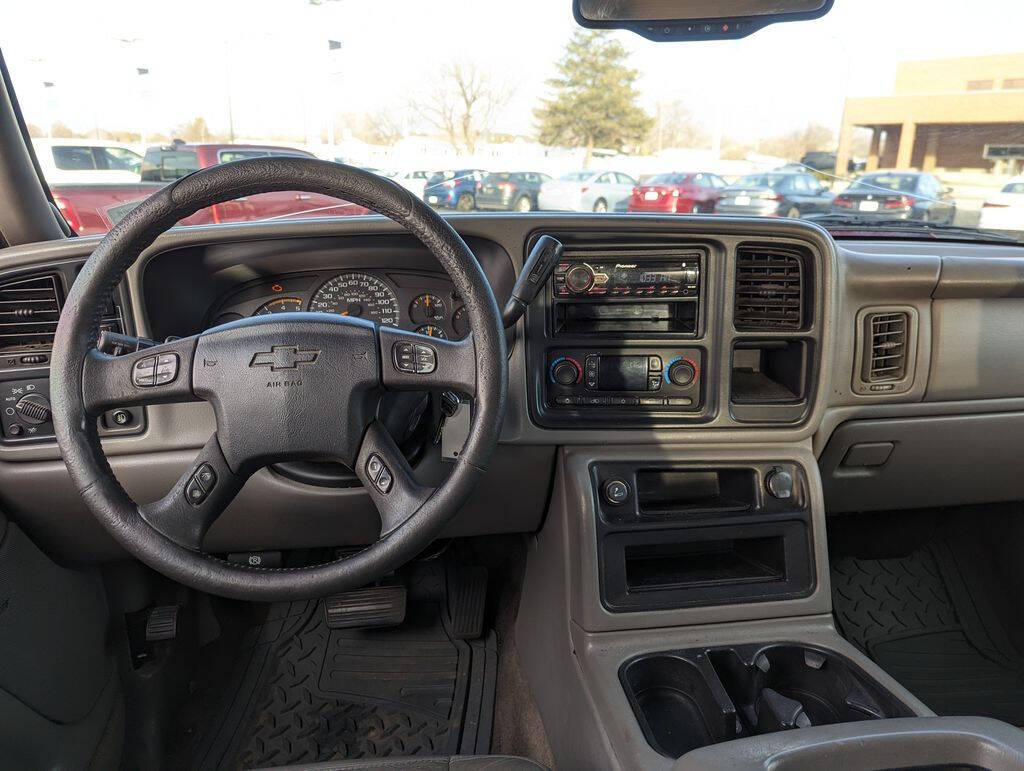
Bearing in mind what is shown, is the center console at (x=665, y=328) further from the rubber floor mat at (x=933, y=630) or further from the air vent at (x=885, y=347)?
the rubber floor mat at (x=933, y=630)

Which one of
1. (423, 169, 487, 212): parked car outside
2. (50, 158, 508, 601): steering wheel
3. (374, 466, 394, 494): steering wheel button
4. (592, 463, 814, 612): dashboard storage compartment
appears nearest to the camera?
(50, 158, 508, 601): steering wheel

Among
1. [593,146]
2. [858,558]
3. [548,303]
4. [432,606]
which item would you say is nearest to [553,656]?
[432,606]

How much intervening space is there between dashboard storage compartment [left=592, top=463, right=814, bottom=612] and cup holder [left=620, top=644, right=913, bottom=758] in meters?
0.13

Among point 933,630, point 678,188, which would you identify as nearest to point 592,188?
point 678,188

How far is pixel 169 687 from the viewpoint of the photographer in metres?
2.25

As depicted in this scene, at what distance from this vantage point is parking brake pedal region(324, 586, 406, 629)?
2387 millimetres

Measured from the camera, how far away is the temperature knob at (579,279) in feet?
A: 5.89

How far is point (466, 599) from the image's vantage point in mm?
2574

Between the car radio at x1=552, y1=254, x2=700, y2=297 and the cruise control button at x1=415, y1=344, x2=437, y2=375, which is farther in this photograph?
the car radio at x1=552, y1=254, x2=700, y2=297

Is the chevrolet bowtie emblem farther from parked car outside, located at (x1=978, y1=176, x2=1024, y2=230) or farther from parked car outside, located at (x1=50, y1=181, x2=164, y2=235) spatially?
parked car outside, located at (x1=978, y1=176, x2=1024, y2=230)

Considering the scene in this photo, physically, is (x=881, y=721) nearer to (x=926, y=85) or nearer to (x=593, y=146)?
(x=926, y=85)

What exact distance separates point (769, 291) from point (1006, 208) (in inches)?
46.2

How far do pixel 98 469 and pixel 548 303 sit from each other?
1032mm

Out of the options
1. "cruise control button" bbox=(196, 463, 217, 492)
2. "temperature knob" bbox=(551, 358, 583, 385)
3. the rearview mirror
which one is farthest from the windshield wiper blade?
"cruise control button" bbox=(196, 463, 217, 492)
